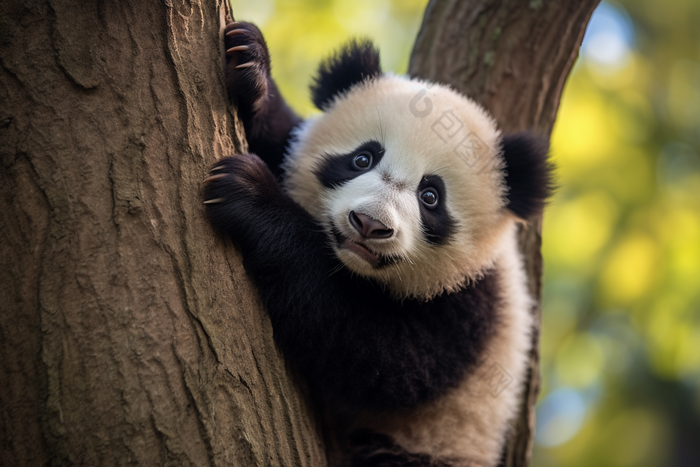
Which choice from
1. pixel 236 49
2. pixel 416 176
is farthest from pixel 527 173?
pixel 236 49

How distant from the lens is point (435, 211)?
3.80 metres

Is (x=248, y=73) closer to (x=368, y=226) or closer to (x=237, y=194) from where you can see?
(x=237, y=194)

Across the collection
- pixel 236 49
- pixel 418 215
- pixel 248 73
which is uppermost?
pixel 236 49

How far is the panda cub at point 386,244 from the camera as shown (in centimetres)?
322

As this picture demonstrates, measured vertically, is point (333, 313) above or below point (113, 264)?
below

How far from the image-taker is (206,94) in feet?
9.70

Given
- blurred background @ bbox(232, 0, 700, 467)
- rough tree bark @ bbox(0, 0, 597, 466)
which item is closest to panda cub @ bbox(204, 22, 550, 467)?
rough tree bark @ bbox(0, 0, 597, 466)

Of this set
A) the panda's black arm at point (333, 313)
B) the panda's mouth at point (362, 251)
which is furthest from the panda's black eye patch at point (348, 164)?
the panda's mouth at point (362, 251)

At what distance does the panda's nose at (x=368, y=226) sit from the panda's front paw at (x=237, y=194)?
1.68 ft

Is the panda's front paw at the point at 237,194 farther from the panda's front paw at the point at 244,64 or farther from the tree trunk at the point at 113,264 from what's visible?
the panda's front paw at the point at 244,64

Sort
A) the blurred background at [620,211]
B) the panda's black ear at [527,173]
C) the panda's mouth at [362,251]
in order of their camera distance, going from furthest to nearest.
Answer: the blurred background at [620,211], the panda's black ear at [527,173], the panda's mouth at [362,251]

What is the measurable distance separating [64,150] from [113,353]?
93cm

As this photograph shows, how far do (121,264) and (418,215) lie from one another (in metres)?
1.82

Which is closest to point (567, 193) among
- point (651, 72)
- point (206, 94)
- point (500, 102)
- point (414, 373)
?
point (651, 72)
